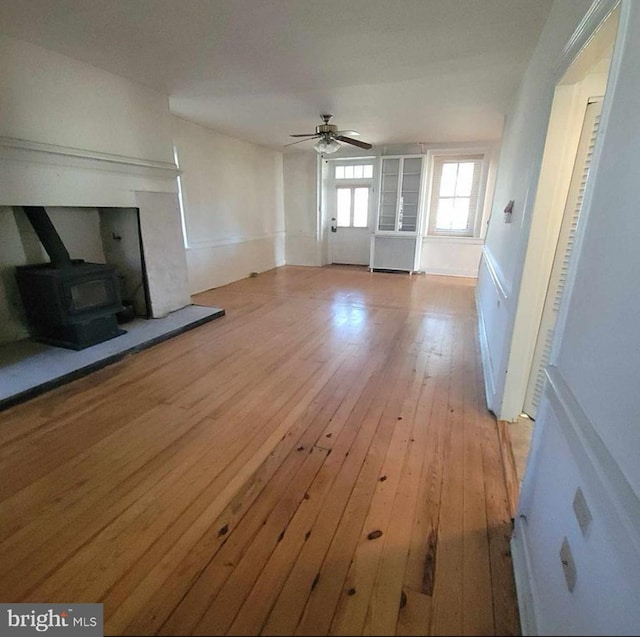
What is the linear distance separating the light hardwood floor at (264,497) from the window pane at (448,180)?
4.67m

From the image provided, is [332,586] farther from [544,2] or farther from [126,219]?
[126,219]

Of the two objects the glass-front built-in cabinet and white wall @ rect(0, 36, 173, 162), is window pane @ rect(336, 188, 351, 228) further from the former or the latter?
white wall @ rect(0, 36, 173, 162)

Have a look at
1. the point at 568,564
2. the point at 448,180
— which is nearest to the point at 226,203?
the point at 448,180

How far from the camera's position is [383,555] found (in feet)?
4.19

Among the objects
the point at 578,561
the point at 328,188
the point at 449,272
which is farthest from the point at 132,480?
the point at 328,188

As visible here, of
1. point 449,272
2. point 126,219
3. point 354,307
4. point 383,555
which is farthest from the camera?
point 449,272

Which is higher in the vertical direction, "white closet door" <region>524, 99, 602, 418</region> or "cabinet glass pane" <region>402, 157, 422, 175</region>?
"cabinet glass pane" <region>402, 157, 422, 175</region>

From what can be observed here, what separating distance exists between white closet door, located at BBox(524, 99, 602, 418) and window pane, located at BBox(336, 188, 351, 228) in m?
6.32

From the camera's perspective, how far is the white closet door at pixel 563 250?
1.64 meters

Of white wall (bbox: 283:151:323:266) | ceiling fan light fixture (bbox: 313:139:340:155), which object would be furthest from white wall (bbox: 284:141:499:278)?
ceiling fan light fixture (bbox: 313:139:340:155)

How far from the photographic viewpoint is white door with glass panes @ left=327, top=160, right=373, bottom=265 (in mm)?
7398

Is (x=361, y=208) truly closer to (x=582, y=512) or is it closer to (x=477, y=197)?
(x=477, y=197)

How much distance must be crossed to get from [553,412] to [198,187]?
209 inches

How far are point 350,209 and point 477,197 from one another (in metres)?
2.70
